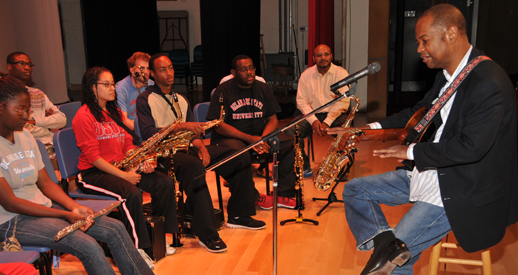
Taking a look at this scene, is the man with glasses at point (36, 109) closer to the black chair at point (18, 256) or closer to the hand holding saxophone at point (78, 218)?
the hand holding saxophone at point (78, 218)

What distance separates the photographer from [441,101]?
2084 mm

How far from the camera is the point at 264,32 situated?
508 inches

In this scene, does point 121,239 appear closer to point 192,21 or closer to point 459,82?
point 459,82

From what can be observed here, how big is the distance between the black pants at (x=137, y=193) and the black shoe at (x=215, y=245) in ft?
0.89

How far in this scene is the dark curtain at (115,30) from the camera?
7434 millimetres

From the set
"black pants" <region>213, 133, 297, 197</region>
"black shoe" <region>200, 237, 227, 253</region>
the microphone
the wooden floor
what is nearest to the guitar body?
the microphone


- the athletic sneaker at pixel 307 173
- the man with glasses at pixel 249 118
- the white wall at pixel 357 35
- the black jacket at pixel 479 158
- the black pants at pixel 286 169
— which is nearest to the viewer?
the black jacket at pixel 479 158

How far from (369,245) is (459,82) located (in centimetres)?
100

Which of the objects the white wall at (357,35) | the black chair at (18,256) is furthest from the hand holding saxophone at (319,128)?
the white wall at (357,35)

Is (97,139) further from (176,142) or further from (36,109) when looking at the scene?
(36,109)

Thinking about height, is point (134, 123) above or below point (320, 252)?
Answer: above

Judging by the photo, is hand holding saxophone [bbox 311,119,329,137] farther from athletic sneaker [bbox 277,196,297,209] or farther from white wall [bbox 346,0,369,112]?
white wall [bbox 346,0,369,112]

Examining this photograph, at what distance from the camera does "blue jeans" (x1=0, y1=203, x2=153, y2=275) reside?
220cm

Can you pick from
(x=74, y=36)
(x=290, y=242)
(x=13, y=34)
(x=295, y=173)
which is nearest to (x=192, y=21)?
(x=74, y=36)
